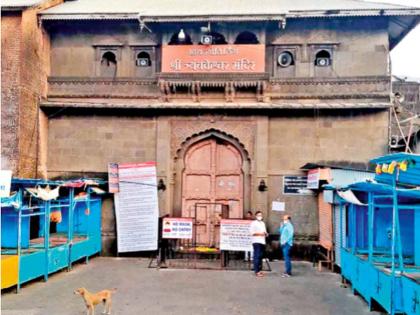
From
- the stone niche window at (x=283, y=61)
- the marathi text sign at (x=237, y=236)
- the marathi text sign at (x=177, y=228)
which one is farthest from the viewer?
the stone niche window at (x=283, y=61)

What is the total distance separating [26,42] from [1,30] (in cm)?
91

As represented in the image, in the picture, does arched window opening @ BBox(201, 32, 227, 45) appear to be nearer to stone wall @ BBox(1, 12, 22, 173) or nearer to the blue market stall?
stone wall @ BBox(1, 12, 22, 173)

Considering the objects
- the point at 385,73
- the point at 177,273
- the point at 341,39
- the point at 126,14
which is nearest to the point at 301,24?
the point at 341,39

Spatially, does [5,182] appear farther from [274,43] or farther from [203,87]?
[274,43]

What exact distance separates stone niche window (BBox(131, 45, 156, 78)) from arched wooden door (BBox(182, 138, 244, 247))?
3011 mm

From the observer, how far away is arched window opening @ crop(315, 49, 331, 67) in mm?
16109

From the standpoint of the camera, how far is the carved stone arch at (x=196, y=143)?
16.2 metres

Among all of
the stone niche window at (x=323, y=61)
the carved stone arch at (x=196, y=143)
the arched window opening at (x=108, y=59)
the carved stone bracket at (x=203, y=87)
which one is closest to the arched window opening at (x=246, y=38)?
the carved stone bracket at (x=203, y=87)

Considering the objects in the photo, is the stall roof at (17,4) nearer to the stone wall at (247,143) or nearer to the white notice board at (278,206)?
the stone wall at (247,143)

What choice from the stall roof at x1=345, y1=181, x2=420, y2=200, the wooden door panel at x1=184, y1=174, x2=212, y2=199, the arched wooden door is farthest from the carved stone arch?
the stall roof at x1=345, y1=181, x2=420, y2=200

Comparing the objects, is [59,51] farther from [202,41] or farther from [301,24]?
[301,24]

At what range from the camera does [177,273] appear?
13.3 metres

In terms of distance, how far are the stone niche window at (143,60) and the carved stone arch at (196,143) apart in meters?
2.71

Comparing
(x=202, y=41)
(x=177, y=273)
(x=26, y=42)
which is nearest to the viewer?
(x=177, y=273)
